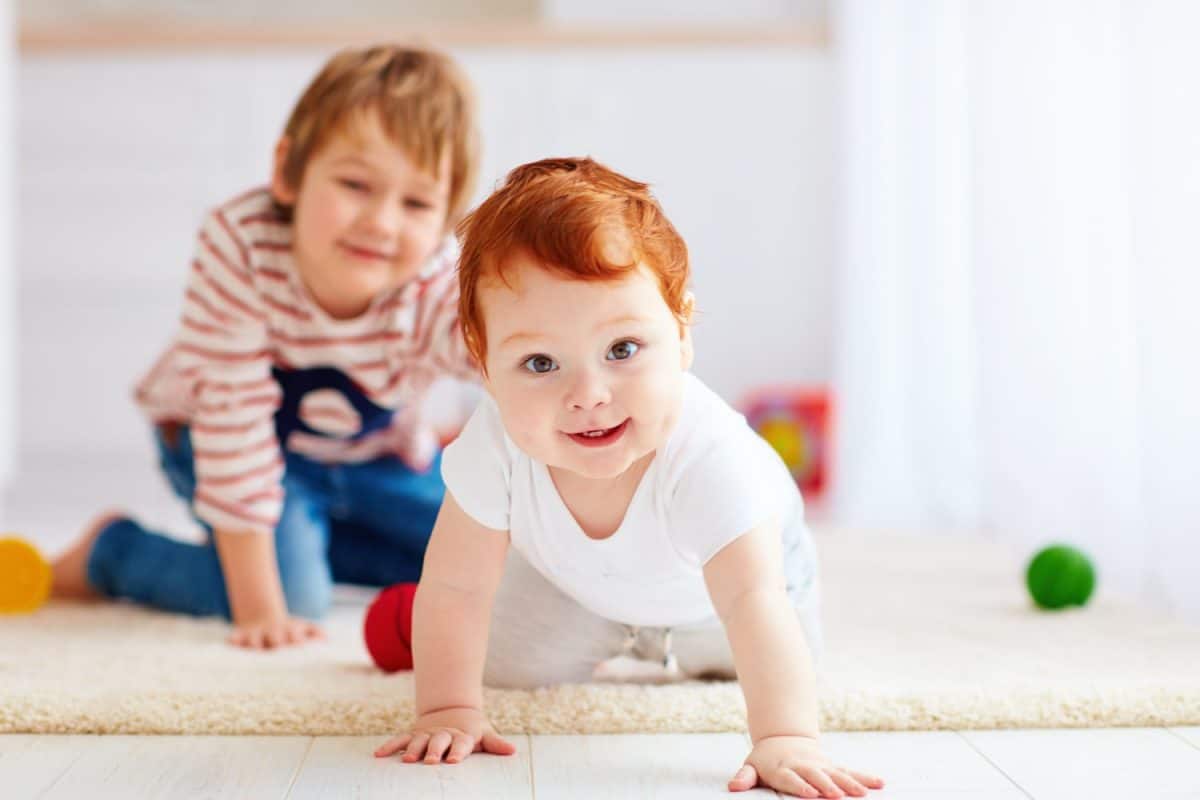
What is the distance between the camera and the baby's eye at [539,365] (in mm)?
840

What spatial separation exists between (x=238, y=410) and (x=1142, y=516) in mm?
945

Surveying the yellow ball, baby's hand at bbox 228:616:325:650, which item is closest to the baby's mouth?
baby's hand at bbox 228:616:325:650

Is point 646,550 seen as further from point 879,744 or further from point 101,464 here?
point 101,464

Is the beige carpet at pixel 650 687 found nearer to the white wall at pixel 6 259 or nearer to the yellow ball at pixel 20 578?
the yellow ball at pixel 20 578

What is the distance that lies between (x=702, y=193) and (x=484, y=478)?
2091mm

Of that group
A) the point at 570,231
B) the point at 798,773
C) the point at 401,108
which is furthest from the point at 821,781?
the point at 401,108

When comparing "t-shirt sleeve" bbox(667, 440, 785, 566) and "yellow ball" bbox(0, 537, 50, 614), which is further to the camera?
"yellow ball" bbox(0, 537, 50, 614)

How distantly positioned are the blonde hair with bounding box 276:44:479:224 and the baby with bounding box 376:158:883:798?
44cm

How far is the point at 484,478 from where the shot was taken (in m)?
0.94

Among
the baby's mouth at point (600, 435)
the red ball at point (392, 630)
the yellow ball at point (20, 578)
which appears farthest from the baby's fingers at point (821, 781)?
the yellow ball at point (20, 578)

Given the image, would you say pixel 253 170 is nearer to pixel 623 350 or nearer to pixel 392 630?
pixel 392 630

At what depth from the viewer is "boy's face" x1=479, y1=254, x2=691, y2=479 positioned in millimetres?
824

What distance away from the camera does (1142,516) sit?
5.05 feet

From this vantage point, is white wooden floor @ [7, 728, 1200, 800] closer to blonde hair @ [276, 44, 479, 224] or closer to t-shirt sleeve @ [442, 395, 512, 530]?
t-shirt sleeve @ [442, 395, 512, 530]
